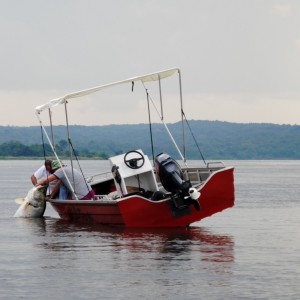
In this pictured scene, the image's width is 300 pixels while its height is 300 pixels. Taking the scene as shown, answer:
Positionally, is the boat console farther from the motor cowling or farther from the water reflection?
the water reflection

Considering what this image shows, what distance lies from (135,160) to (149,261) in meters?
7.84

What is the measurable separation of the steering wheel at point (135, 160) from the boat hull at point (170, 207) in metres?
1.43

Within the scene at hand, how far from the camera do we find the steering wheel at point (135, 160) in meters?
33.3

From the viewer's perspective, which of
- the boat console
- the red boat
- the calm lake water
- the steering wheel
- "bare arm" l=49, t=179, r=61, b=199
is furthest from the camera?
"bare arm" l=49, t=179, r=61, b=199

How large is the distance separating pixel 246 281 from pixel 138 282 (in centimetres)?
218

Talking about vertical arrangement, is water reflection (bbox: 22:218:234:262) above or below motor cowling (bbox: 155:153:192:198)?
below

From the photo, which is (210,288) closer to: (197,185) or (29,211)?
(197,185)

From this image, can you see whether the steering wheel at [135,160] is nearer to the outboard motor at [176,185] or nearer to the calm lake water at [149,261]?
the outboard motor at [176,185]

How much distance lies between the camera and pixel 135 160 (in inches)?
1313

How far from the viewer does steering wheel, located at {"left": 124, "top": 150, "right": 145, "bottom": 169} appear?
33281mm

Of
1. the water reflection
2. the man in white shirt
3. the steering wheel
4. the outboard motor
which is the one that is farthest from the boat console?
the man in white shirt

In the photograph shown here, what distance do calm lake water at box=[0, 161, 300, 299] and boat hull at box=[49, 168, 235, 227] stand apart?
0.33 meters

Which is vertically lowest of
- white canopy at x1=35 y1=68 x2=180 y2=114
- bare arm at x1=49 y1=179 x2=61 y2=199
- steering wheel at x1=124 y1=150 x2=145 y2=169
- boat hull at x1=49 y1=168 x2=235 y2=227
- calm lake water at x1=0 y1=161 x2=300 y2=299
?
calm lake water at x1=0 y1=161 x2=300 y2=299

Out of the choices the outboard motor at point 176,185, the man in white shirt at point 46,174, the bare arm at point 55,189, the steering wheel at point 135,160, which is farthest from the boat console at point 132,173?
the man in white shirt at point 46,174
